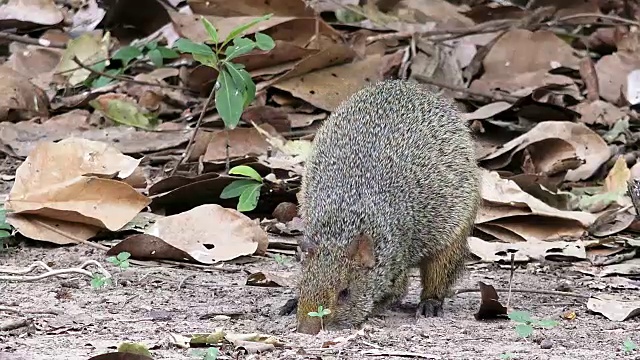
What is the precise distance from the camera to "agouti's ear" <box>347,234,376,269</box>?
481cm

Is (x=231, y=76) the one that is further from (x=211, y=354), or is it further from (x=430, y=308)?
(x=211, y=354)

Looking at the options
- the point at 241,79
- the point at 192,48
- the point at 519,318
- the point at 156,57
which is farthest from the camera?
the point at 156,57

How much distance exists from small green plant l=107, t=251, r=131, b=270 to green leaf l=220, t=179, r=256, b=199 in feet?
3.42

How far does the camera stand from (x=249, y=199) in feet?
20.5

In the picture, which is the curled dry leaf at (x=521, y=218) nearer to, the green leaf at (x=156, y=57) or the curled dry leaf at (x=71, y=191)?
the curled dry leaf at (x=71, y=191)

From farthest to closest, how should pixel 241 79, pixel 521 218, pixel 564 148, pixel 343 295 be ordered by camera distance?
pixel 564 148
pixel 521 218
pixel 241 79
pixel 343 295

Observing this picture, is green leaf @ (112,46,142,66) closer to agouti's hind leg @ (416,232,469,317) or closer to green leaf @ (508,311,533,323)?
agouti's hind leg @ (416,232,469,317)

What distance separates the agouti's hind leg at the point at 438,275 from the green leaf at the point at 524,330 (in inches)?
36.5

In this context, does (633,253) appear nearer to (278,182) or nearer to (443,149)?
(443,149)

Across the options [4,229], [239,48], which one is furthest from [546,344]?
[4,229]

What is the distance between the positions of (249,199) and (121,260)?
111cm

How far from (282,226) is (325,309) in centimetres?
189

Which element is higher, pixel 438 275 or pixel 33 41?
pixel 33 41

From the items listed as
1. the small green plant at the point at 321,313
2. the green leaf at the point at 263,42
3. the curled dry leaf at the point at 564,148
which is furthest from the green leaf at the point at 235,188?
the curled dry leaf at the point at 564,148
